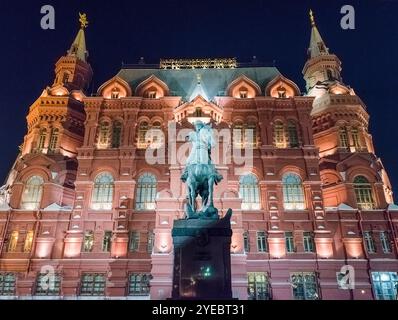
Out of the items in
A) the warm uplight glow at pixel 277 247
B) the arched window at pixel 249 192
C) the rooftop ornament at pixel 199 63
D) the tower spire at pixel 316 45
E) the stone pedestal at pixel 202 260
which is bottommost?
the stone pedestal at pixel 202 260

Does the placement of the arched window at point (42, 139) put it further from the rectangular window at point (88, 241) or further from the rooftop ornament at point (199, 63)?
the rooftop ornament at point (199, 63)

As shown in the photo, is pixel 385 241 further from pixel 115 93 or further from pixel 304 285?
pixel 115 93

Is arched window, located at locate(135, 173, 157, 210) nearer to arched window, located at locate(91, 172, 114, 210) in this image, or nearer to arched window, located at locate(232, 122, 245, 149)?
arched window, located at locate(91, 172, 114, 210)

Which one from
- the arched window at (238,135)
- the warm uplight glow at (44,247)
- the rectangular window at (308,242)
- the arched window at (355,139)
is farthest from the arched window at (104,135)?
the arched window at (355,139)

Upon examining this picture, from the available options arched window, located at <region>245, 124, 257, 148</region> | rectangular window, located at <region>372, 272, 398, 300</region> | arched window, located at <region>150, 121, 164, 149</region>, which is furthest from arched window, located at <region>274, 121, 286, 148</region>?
rectangular window, located at <region>372, 272, 398, 300</region>

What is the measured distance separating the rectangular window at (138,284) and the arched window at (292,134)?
17674 mm

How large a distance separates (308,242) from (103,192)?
59.1 ft

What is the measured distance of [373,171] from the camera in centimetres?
3275

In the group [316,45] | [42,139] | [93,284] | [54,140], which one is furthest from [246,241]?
[316,45]

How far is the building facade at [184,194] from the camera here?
28.3 metres

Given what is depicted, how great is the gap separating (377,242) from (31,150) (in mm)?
32634

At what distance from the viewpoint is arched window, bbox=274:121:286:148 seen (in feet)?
113

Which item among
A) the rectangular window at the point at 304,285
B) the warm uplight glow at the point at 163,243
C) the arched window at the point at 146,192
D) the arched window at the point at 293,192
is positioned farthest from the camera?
the arched window at the point at 146,192

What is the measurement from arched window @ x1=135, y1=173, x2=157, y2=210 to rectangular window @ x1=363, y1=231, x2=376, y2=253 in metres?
17.9
